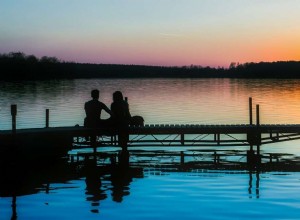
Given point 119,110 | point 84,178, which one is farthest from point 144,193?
point 119,110

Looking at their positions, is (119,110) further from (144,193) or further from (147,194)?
(147,194)

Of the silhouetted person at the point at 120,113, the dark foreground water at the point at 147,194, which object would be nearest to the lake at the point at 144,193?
the dark foreground water at the point at 147,194

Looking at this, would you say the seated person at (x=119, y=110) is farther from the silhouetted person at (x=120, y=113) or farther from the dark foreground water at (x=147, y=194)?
the dark foreground water at (x=147, y=194)

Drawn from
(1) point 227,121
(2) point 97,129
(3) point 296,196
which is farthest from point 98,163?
(1) point 227,121

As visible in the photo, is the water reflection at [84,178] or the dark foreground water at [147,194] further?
the water reflection at [84,178]

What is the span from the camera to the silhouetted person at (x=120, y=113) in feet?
75.3

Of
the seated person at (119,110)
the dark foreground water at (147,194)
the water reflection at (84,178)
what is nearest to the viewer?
the dark foreground water at (147,194)

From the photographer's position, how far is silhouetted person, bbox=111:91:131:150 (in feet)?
75.3

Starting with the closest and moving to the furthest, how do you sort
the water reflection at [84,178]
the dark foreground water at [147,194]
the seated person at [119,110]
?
the dark foreground water at [147,194], the water reflection at [84,178], the seated person at [119,110]

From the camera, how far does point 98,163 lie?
75.8 feet

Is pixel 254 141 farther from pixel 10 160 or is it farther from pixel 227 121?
pixel 227 121

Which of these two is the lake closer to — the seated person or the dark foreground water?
the dark foreground water

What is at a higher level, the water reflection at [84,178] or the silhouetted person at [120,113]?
the silhouetted person at [120,113]

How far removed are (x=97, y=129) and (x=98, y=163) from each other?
144 centimetres
